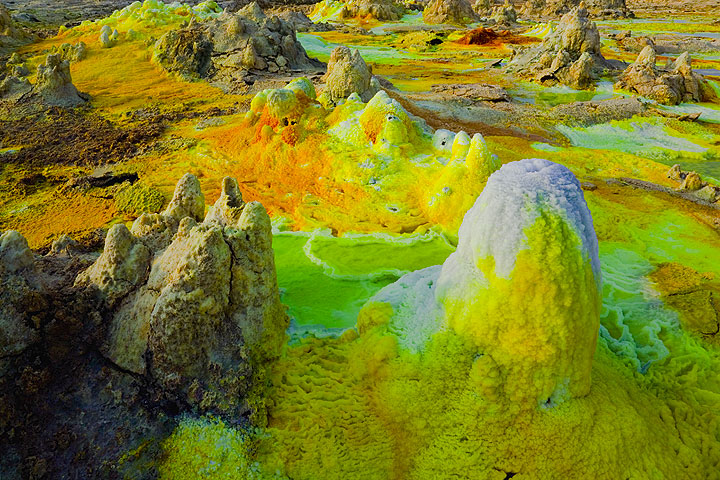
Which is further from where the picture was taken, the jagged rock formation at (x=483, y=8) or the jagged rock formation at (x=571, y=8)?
the jagged rock formation at (x=483, y=8)

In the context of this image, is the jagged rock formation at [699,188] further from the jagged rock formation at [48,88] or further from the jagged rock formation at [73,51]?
the jagged rock formation at [73,51]

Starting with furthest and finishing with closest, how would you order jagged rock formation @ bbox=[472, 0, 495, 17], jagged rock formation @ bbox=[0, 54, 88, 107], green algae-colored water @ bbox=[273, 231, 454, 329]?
jagged rock formation @ bbox=[472, 0, 495, 17], jagged rock formation @ bbox=[0, 54, 88, 107], green algae-colored water @ bbox=[273, 231, 454, 329]

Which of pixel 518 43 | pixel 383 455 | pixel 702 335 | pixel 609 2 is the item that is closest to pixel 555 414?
pixel 383 455

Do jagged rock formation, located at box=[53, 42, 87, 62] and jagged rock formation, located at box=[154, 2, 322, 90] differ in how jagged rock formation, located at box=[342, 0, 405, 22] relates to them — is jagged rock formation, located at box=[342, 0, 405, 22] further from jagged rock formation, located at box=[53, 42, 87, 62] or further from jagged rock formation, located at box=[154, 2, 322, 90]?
jagged rock formation, located at box=[53, 42, 87, 62]

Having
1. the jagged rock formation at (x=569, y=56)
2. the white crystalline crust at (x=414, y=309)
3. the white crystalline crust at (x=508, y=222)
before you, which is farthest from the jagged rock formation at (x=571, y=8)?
the white crystalline crust at (x=508, y=222)

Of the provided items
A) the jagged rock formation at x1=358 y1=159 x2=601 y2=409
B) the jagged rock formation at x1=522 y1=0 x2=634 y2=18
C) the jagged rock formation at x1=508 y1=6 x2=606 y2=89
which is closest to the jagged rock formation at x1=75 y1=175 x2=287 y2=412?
the jagged rock formation at x1=358 y1=159 x2=601 y2=409

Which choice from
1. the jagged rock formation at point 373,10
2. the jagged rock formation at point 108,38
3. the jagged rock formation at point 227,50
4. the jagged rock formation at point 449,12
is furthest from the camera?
the jagged rock formation at point 373,10

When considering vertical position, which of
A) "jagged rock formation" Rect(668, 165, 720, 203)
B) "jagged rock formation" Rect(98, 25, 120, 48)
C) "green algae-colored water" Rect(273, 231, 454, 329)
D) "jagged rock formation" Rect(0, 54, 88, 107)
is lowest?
"jagged rock formation" Rect(668, 165, 720, 203)
